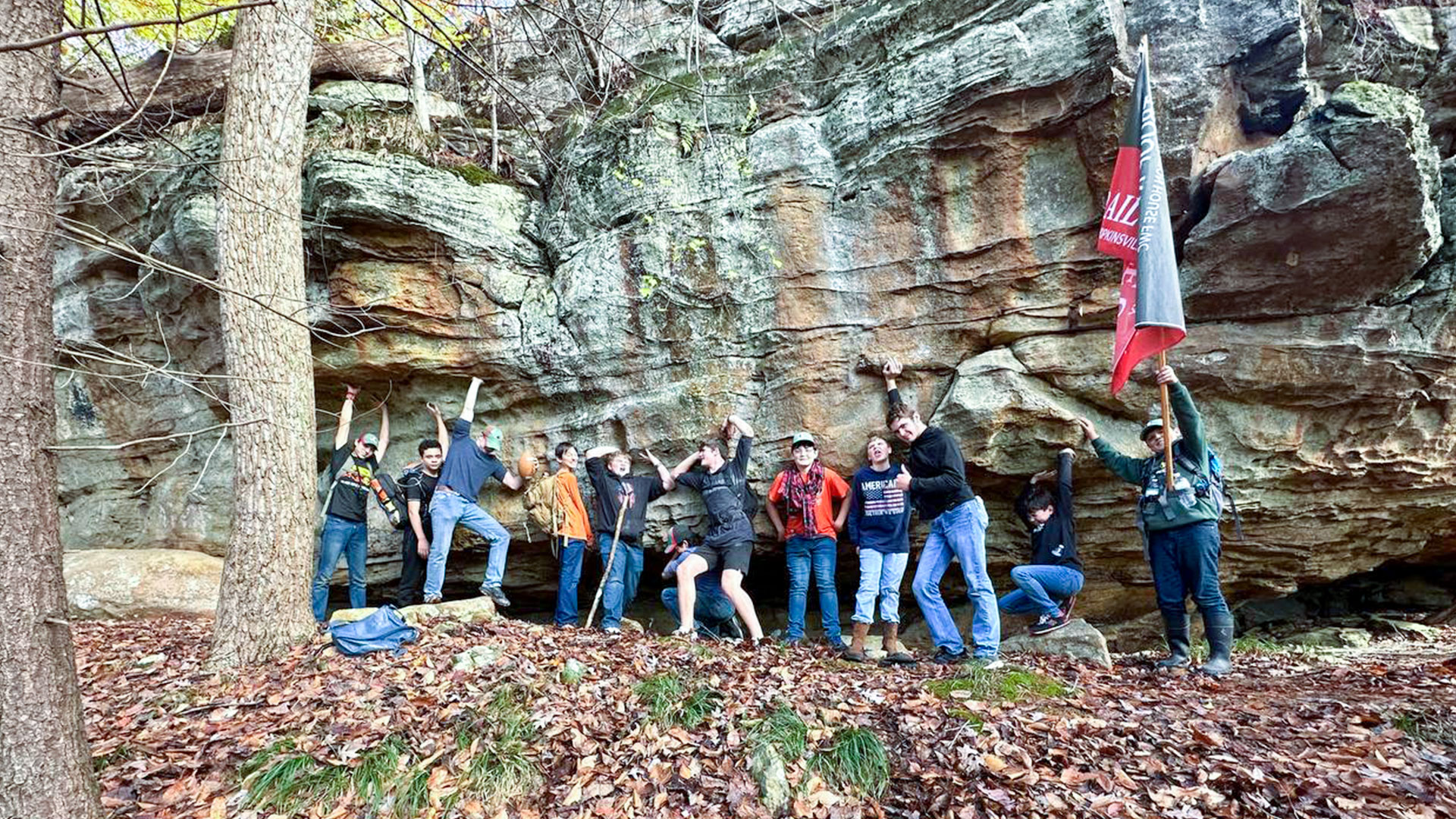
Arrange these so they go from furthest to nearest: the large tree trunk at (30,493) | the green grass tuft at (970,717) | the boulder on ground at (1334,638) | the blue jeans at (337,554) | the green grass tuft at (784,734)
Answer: the blue jeans at (337,554) → the boulder on ground at (1334,638) → the green grass tuft at (970,717) → the green grass tuft at (784,734) → the large tree trunk at (30,493)

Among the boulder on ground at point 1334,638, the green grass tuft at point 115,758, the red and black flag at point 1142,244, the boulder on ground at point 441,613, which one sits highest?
the red and black flag at point 1142,244

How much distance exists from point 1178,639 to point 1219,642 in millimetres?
344

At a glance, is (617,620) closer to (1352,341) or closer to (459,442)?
(459,442)

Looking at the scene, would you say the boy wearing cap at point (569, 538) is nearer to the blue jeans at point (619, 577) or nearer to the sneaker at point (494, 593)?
the blue jeans at point (619, 577)

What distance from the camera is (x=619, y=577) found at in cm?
916

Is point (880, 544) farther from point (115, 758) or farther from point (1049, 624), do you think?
point (115, 758)

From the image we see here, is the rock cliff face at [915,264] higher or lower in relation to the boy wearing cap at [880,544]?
higher

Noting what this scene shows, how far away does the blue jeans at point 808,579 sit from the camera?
27.3 ft

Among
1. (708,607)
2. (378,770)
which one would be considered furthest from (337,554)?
(378,770)

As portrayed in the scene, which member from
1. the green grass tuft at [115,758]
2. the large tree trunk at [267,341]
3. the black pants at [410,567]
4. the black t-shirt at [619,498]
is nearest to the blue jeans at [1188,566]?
the black t-shirt at [619,498]

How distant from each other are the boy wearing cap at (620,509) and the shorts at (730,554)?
1.04 meters

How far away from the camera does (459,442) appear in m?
9.38

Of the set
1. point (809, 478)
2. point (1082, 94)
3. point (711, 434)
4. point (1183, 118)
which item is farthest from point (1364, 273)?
point (711, 434)

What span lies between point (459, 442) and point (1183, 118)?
882 cm
